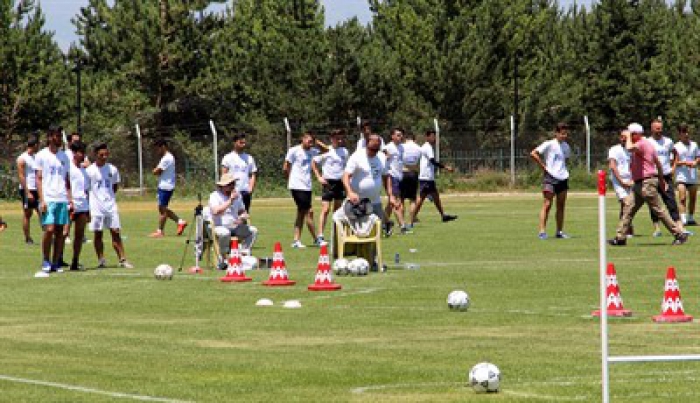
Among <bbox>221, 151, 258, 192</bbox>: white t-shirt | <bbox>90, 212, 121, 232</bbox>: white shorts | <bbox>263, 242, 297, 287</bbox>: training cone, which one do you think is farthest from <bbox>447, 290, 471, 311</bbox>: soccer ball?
<bbox>221, 151, 258, 192</bbox>: white t-shirt

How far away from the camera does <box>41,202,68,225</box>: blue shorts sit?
2409 centimetres

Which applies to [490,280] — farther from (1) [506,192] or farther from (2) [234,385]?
(1) [506,192]

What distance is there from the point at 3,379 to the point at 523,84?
66.6 metres

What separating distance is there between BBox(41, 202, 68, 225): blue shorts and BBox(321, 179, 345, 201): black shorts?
6.82 meters

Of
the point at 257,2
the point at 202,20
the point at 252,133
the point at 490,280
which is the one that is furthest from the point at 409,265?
the point at 257,2

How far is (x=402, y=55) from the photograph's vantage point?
77750 mm

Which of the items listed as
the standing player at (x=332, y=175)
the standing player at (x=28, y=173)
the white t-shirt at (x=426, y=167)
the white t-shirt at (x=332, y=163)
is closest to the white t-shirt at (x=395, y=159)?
the white t-shirt at (x=426, y=167)

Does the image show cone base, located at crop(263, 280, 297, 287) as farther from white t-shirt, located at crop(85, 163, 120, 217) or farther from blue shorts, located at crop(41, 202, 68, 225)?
white t-shirt, located at crop(85, 163, 120, 217)

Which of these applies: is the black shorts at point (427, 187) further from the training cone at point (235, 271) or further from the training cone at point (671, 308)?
A: the training cone at point (671, 308)

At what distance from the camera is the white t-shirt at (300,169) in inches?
1192

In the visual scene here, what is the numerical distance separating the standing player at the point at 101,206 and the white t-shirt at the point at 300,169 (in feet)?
17.1

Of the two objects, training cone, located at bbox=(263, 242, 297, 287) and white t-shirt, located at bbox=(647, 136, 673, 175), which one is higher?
white t-shirt, located at bbox=(647, 136, 673, 175)

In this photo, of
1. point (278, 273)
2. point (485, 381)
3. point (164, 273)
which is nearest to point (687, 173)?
point (164, 273)

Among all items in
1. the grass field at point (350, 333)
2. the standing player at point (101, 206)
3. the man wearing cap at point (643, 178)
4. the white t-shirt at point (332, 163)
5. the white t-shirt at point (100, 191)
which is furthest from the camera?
the white t-shirt at point (332, 163)
